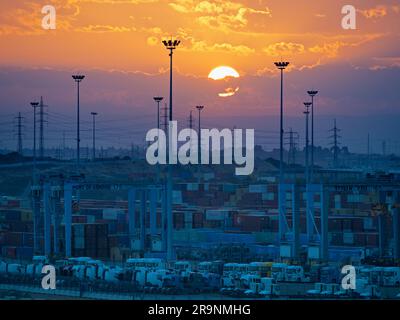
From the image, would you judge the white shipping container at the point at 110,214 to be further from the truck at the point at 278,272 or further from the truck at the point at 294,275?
the truck at the point at 294,275

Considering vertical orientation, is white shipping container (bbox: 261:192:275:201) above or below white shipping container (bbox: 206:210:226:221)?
above

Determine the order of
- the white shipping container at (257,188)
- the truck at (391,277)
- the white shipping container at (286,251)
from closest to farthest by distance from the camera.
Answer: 1. the truck at (391,277)
2. the white shipping container at (286,251)
3. the white shipping container at (257,188)

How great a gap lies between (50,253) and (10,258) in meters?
3.38

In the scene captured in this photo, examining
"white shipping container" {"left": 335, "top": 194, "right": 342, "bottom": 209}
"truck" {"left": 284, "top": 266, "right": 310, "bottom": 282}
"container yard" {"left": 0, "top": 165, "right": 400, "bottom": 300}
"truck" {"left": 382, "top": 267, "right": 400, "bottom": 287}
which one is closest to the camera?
"container yard" {"left": 0, "top": 165, "right": 400, "bottom": 300}

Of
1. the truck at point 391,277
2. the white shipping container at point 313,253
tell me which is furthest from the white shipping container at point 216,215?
the truck at point 391,277

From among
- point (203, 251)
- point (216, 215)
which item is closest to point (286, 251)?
point (203, 251)

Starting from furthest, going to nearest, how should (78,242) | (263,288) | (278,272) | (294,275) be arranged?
(78,242), (278,272), (294,275), (263,288)

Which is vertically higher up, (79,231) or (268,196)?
(268,196)

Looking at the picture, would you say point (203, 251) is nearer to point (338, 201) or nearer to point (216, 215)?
point (216, 215)

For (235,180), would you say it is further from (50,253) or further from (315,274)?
(315,274)

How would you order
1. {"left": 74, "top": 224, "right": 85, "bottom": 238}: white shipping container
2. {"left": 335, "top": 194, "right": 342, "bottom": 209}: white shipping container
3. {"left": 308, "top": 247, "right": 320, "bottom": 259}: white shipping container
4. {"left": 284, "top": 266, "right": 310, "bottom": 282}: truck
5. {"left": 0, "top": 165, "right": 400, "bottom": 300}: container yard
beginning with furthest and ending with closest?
{"left": 335, "top": 194, "right": 342, "bottom": 209}: white shipping container, {"left": 74, "top": 224, "right": 85, "bottom": 238}: white shipping container, {"left": 308, "top": 247, "right": 320, "bottom": 259}: white shipping container, {"left": 284, "top": 266, "right": 310, "bottom": 282}: truck, {"left": 0, "top": 165, "right": 400, "bottom": 300}: container yard

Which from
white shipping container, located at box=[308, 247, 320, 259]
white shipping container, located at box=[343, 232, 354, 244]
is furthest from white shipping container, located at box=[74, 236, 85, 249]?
white shipping container, located at box=[343, 232, 354, 244]

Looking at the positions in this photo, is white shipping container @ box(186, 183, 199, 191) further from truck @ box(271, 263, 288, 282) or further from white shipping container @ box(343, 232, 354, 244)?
truck @ box(271, 263, 288, 282)
